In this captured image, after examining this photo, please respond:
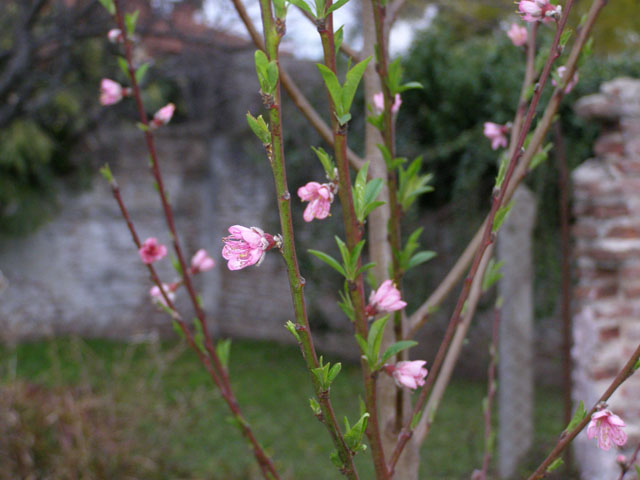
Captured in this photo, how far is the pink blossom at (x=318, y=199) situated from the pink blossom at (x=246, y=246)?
2.2 inches

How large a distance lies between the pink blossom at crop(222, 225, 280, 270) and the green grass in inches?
92.0

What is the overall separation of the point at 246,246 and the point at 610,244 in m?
2.27

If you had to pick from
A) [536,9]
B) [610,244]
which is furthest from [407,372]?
[610,244]

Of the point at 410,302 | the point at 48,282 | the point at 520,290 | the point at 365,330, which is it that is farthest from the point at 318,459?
the point at 48,282

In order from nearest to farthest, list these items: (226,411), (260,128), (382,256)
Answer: (260,128) < (382,256) < (226,411)

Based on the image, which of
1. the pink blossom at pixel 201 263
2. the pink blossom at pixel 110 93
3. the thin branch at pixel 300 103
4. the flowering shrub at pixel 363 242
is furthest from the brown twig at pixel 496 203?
the pink blossom at pixel 110 93

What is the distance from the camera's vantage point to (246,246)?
0.50 m

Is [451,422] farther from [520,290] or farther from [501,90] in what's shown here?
[501,90]

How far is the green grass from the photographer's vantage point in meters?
3.00

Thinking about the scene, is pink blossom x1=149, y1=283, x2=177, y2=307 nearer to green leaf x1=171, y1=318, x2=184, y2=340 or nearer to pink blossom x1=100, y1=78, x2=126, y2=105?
green leaf x1=171, y1=318, x2=184, y2=340

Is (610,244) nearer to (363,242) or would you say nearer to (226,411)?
(363,242)

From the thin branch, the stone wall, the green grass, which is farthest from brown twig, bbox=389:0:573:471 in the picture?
the green grass

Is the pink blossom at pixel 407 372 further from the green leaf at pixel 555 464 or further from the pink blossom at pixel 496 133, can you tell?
the pink blossom at pixel 496 133

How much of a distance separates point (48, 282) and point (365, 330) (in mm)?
6147
